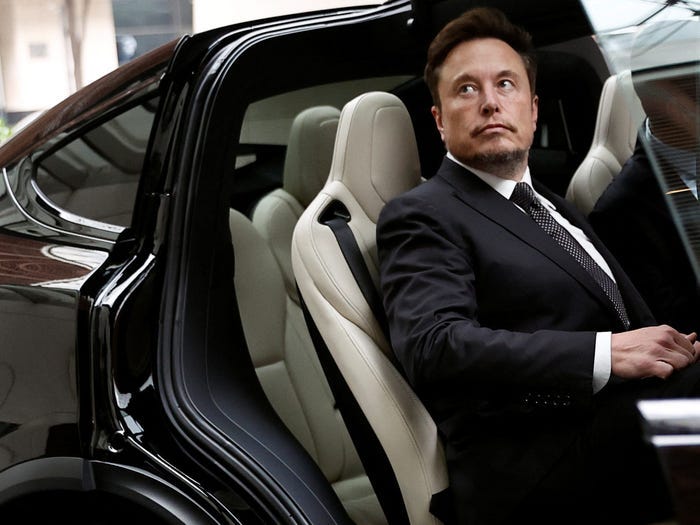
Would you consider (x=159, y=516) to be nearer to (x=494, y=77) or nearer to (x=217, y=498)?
(x=217, y=498)

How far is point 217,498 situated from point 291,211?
2.81ft

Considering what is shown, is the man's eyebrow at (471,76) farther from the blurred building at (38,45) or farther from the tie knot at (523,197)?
the blurred building at (38,45)

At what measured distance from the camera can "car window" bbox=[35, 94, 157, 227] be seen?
1.85m

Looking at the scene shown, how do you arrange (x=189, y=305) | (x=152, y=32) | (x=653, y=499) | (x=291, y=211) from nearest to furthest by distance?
(x=653, y=499) < (x=189, y=305) < (x=291, y=211) < (x=152, y=32)

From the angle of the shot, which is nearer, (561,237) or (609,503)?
(609,503)

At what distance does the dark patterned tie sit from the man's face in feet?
0.15

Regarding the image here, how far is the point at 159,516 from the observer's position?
5.30 ft

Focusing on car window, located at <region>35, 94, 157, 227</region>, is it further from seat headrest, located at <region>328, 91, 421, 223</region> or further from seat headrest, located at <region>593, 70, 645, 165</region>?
seat headrest, located at <region>593, 70, 645, 165</region>

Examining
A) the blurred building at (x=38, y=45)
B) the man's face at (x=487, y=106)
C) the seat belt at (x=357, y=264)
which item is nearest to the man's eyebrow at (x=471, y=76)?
the man's face at (x=487, y=106)

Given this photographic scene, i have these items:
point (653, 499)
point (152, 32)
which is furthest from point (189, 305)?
point (152, 32)

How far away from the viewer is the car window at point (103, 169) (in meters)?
1.85

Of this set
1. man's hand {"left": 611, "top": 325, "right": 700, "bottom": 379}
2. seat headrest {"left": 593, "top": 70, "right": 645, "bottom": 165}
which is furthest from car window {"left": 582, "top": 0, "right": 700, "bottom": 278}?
seat headrest {"left": 593, "top": 70, "right": 645, "bottom": 165}

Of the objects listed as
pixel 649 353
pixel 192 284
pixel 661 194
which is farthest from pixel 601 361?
pixel 192 284

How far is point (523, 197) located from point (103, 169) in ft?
2.54
